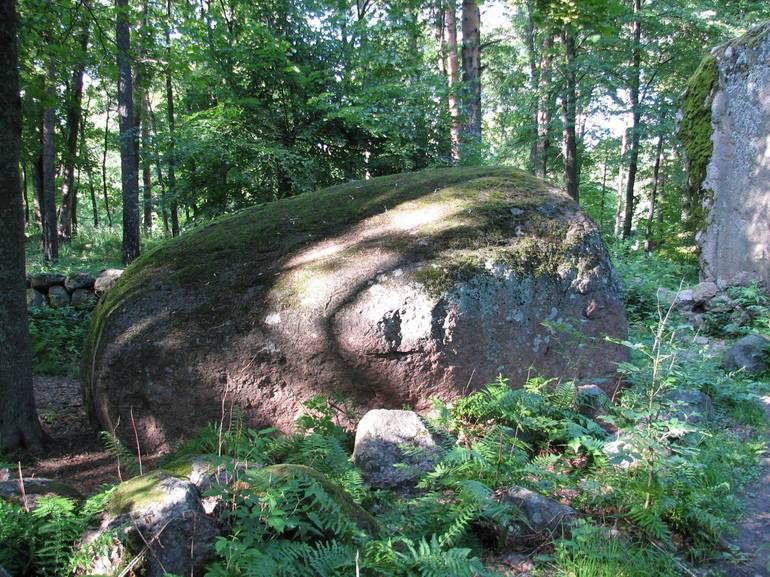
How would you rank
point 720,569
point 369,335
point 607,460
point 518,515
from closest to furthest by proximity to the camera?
point 720,569
point 518,515
point 607,460
point 369,335

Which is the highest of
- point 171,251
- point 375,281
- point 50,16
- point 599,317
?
point 50,16

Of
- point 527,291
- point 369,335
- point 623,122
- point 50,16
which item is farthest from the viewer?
point 623,122

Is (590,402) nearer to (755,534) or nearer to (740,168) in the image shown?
(755,534)

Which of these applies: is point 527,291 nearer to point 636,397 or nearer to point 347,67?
point 636,397

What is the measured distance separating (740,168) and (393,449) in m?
7.93

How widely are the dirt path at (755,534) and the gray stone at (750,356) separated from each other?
2.17 metres

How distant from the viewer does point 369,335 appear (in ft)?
13.3

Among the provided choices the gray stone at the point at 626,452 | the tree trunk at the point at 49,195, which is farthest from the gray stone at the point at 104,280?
the gray stone at the point at 626,452

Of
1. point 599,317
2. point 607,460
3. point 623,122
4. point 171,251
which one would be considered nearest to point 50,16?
point 171,251

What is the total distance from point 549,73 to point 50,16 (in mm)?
12001

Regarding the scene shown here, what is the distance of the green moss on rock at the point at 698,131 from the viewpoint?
8.96m

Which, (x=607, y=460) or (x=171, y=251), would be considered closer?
(x=607, y=460)

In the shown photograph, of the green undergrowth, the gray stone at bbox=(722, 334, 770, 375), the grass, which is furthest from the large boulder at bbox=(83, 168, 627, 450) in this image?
the grass

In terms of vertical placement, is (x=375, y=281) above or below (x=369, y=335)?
above
